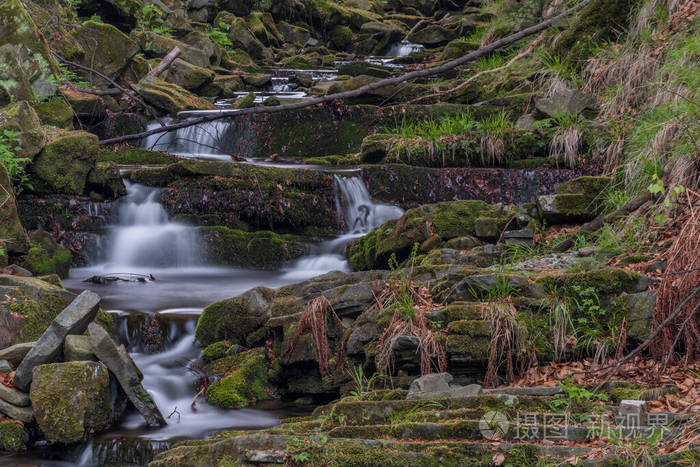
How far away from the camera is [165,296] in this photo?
7.77 m

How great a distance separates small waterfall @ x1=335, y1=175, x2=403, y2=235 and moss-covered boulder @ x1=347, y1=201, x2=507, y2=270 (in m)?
2.13

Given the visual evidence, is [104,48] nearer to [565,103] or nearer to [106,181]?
[106,181]

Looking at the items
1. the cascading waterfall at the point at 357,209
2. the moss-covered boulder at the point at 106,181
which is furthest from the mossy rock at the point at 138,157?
the cascading waterfall at the point at 357,209

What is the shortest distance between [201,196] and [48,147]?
236 cm

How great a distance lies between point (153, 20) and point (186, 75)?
547 cm

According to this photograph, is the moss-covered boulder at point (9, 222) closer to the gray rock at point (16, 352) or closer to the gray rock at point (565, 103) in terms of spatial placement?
the gray rock at point (16, 352)

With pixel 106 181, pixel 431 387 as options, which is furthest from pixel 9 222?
pixel 431 387

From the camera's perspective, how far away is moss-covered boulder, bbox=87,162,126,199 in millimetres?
9875

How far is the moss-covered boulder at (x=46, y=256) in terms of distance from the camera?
8.11 meters

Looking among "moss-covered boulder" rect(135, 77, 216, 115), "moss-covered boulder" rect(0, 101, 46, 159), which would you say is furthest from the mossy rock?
"moss-covered boulder" rect(0, 101, 46, 159)

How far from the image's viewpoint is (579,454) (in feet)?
9.19

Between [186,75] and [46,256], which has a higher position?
[186,75]

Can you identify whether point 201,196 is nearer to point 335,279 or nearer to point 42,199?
A: point 42,199

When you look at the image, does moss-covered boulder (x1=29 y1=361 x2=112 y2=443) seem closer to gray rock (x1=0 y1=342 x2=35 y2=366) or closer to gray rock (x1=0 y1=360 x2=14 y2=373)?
gray rock (x1=0 y1=360 x2=14 y2=373)
